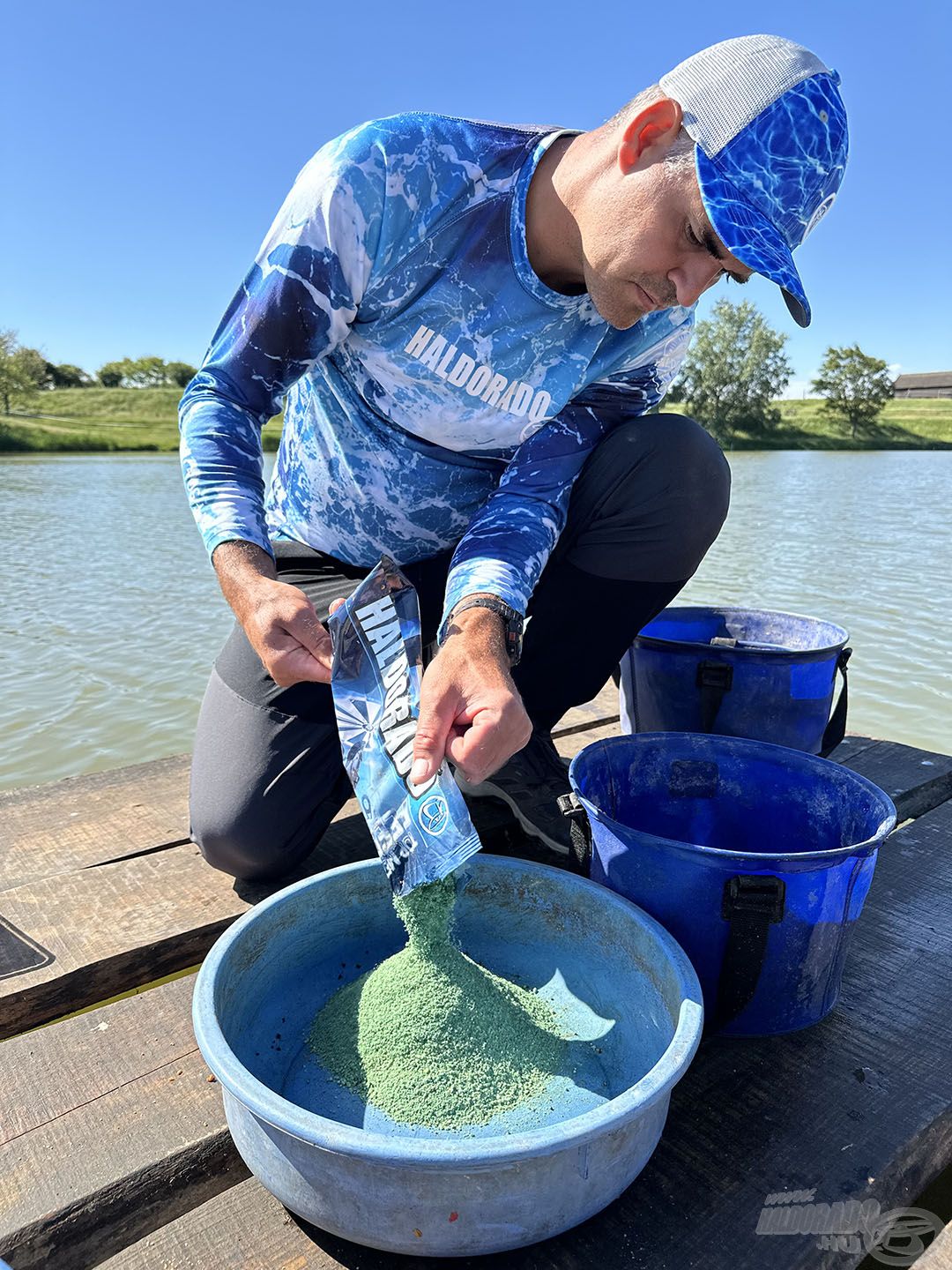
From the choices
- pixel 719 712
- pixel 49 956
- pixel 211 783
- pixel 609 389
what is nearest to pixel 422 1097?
pixel 49 956

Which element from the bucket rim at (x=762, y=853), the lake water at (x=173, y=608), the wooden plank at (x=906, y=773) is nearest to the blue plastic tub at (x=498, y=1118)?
the bucket rim at (x=762, y=853)

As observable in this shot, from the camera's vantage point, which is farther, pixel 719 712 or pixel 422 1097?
pixel 719 712

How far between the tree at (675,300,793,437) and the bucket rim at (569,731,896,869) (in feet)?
145

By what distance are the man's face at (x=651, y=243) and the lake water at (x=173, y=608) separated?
2111 mm

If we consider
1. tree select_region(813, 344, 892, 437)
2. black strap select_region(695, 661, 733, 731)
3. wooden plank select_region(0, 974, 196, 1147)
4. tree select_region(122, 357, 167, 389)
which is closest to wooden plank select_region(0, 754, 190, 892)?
wooden plank select_region(0, 974, 196, 1147)

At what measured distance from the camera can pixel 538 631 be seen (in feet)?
6.07

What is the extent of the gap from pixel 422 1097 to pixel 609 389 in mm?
1317

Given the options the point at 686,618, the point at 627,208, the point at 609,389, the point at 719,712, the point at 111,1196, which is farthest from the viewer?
the point at 686,618

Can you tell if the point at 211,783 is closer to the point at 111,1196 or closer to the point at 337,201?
the point at 111,1196

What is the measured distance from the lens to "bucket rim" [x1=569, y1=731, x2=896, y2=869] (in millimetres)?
1092

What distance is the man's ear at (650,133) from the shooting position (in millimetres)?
1183

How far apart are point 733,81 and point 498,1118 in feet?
4.43

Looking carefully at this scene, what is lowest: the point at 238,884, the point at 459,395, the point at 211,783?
the point at 238,884

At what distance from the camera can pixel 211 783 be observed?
5.28 ft
